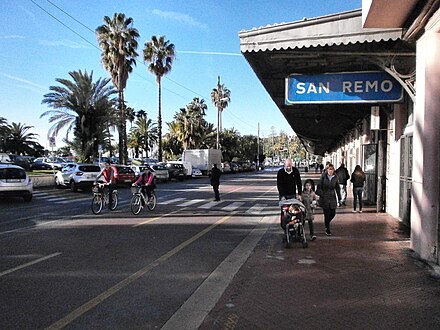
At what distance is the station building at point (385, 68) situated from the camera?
6.95 metres

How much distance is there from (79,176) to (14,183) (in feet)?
20.0

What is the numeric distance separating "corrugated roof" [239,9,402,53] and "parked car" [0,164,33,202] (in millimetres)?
13386

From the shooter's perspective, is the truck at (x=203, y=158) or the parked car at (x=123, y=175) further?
the truck at (x=203, y=158)

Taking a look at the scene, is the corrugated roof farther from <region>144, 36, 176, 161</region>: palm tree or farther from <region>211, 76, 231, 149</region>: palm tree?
<region>211, 76, 231, 149</region>: palm tree

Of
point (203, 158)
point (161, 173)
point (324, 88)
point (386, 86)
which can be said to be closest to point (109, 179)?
point (324, 88)

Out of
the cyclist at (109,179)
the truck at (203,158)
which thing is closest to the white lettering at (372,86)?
the cyclist at (109,179)

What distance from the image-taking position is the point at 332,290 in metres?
5.59

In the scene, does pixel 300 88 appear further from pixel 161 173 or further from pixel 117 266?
pixel 161 173

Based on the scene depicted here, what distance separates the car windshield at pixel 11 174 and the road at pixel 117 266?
4.56 metres

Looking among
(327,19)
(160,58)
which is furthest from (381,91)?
(160,58)

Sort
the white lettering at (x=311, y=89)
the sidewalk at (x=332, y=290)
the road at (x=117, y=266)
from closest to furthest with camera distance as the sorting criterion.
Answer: the sidewalk at (x=332, y=290) → the road at (x=117, y=266) → the white lettering at (x=311, y=89)

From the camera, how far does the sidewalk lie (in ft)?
14.9

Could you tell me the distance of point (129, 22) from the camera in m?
36.2

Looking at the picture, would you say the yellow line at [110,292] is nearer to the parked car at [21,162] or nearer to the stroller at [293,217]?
the stroller at [293,217]
